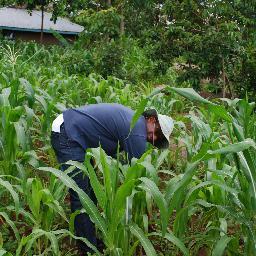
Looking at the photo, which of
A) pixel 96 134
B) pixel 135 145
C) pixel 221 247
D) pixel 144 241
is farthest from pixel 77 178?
pixel 221 247

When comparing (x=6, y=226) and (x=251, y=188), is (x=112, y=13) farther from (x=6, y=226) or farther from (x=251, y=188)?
(x=251, y=188)

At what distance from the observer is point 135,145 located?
2771 mm

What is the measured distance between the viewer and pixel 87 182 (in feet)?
9.86

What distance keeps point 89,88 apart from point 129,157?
12.5 ft

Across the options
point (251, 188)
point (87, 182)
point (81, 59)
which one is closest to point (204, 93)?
point (81, 59)

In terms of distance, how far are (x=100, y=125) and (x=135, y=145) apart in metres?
0.30

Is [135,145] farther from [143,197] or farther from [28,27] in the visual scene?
[28,27]

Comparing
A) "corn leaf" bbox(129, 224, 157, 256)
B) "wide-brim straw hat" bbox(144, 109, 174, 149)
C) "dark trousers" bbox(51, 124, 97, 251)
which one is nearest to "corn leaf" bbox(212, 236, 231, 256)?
"corn leaf" bbox(129, 224, 157, 256)

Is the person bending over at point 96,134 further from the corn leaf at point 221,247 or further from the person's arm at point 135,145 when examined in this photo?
the corn leaf at point 221,247

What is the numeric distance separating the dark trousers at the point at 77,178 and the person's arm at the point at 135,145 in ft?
1.17

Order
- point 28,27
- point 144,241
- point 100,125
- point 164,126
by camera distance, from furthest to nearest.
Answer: point 28,27 → point 100,125 → point 164,126 → point 144,241

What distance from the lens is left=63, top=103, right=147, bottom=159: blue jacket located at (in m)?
2.88

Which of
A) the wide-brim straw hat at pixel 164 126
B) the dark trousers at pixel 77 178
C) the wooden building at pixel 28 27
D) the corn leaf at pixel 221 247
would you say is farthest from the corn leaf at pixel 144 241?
the wooden building at pixel 28 27

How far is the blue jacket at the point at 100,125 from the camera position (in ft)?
9.44
